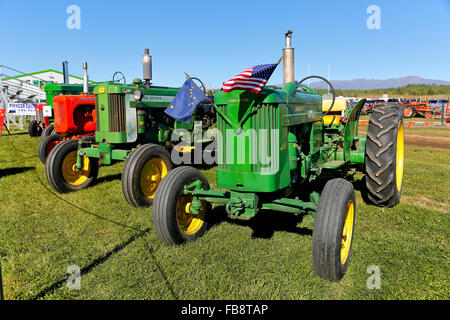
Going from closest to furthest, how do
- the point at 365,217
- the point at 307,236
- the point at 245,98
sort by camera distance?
1. the point at 245,98
2. the point at 307,236
3. the point at 365,217

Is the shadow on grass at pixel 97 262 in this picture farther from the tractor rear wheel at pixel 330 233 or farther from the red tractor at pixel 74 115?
the red tractor at pixel 74 115

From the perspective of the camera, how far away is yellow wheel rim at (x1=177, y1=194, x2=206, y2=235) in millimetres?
3561

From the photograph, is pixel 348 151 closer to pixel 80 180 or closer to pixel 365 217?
pixel 365 217

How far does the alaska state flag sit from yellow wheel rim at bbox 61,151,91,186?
357cm

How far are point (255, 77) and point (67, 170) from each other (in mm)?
4464

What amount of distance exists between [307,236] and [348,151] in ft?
5.72

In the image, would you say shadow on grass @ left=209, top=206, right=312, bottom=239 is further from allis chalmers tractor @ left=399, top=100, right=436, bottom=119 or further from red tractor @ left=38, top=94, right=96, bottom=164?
allis chalmers tractor @ left=399, top=100, right=436, bottom=119

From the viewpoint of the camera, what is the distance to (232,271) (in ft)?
9.71

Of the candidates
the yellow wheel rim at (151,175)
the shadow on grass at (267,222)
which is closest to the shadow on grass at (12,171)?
the yellow wheel rim at (151,175)

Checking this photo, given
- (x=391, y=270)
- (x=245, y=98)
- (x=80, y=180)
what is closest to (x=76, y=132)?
(x=80, y=180)

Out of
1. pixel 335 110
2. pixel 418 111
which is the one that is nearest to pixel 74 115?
pixel 335 110

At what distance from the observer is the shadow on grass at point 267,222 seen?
149 inches

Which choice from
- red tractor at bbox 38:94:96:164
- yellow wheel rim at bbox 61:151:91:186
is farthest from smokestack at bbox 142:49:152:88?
red tractor at bbox 38:94:96:164

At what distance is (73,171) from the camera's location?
234 inches
